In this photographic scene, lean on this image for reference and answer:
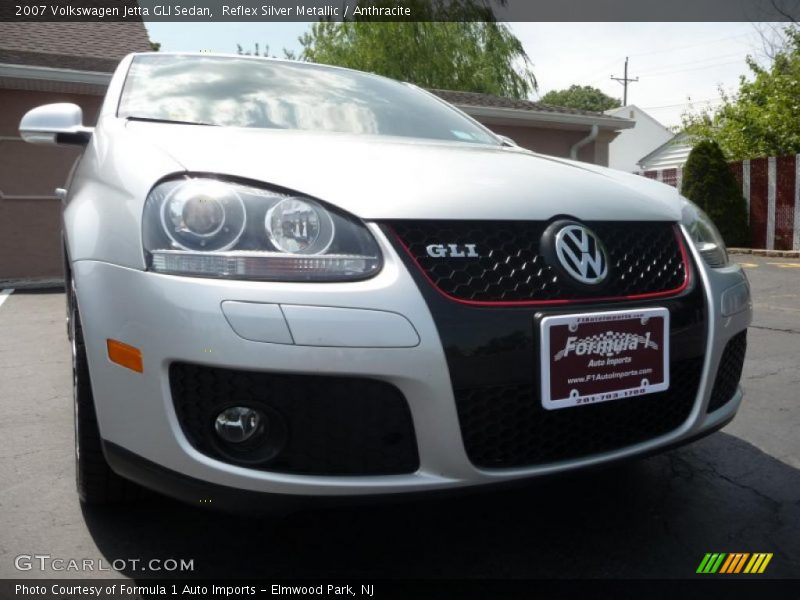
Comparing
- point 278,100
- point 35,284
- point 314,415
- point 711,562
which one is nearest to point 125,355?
point 314,415

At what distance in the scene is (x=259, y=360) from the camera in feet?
4.81

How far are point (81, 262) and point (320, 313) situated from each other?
712 millimetres

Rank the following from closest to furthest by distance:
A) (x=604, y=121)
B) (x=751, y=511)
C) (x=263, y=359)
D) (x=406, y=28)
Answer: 1. (x=263, y=359)
2. (x=751, y=511)
3. (x=604, y=121)
4. (x=406, y=28)

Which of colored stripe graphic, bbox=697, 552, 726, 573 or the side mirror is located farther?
the side mirror

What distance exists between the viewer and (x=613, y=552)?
1.93 metres

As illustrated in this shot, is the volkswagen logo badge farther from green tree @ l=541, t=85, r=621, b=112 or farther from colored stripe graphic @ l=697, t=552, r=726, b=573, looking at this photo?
green tree @ l=541, t=85, r=621, b=112

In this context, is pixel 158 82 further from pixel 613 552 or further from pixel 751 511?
pixel 751 511

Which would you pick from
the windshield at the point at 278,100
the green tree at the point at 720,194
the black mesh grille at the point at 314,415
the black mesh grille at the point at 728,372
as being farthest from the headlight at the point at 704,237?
the green tree at the point at 720,194

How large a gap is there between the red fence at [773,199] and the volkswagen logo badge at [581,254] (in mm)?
12536

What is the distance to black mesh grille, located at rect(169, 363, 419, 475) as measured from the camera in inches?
59.6

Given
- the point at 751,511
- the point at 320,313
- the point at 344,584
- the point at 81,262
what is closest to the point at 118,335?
the point at 81,262

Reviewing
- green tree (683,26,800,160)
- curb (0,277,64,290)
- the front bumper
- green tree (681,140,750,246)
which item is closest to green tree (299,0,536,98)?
green tree (683,26,800,160)

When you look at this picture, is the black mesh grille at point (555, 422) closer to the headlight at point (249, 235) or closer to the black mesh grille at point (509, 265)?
the black mesh grille at point (509, 265)

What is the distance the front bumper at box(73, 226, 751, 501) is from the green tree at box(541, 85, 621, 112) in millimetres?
79807
